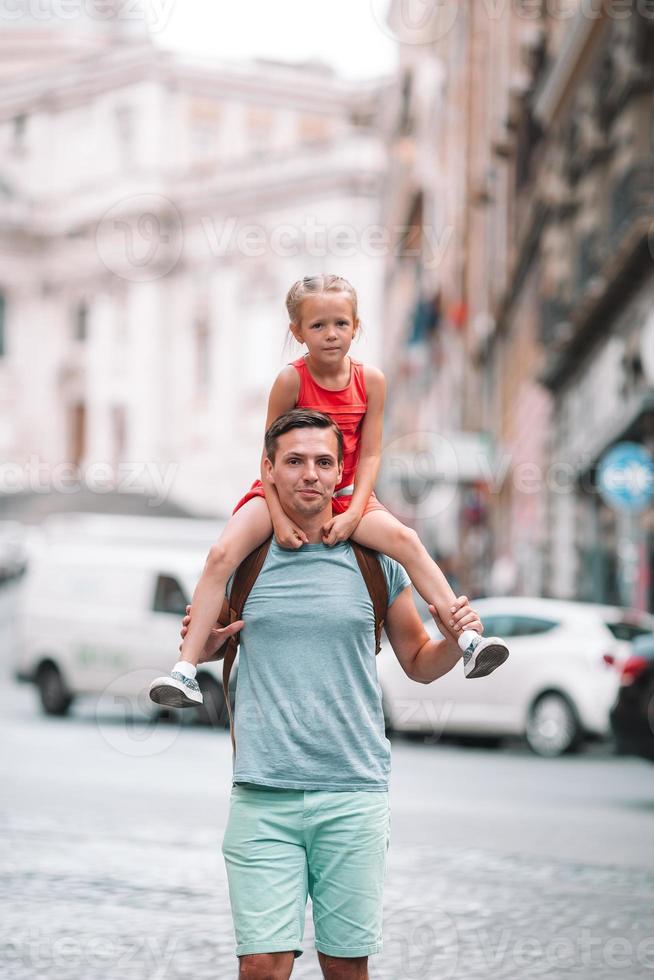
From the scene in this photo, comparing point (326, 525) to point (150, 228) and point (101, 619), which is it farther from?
point (150, 228)

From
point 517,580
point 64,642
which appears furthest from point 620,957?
point 517,580

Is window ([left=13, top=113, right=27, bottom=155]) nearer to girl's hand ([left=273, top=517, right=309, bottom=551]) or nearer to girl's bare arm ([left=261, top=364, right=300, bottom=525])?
girl's bare arm ([left=261, top=364, right=300, bottom=525])

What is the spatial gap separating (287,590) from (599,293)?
65.5 feet

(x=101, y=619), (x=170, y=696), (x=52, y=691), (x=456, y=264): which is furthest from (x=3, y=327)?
(x=170, y=696)

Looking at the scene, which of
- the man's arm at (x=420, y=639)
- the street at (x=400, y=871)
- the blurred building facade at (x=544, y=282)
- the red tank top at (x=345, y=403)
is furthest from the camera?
the blurred building facade at (x=544, y=282)

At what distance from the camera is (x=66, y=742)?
1781 cm

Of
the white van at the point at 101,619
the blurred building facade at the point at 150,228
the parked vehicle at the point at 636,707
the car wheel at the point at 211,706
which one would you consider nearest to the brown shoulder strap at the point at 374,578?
A: the parked vehicle at the point at 636,707

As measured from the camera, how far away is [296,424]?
4.21 metres

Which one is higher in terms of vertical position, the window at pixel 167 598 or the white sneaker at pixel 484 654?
the window at pixel 167 598

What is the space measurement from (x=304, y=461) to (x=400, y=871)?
5.11m

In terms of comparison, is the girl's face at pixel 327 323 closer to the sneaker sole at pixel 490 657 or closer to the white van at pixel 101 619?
the sneaker sole at pixel 490 657

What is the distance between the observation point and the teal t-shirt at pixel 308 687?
13.5 feet

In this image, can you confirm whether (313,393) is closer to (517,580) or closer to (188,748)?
(188,748)

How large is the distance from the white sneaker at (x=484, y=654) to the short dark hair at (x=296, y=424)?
51cm
